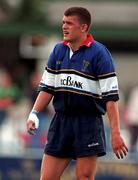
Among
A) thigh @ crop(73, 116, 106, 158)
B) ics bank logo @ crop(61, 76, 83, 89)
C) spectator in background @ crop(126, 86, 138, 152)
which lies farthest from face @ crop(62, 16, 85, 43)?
spectator in background @ crop(126, 86, 138, 152)

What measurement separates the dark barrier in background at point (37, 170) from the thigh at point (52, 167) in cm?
606

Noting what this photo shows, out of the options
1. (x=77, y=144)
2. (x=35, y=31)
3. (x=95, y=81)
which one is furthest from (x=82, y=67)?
(x=35, y=31)

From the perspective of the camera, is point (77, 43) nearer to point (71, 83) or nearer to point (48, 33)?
point (71, 83)

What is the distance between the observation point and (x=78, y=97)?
8.93 meters

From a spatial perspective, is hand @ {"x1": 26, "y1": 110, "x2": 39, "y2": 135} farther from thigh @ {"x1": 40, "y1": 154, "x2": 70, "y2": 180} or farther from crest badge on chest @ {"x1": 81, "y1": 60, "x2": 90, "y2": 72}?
crest badge on chest @ {"x1": 81, "y1": 60, "x2": 90, "y2": 72}

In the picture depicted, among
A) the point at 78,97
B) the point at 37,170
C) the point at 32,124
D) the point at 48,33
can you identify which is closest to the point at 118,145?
the point at 78,97

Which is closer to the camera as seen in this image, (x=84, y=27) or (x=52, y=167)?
(x=84, y=27)

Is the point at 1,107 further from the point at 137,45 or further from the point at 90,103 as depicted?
the point at 137,45

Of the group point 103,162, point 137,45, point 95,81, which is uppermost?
point 137,45

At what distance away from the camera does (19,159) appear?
1535 centimetres

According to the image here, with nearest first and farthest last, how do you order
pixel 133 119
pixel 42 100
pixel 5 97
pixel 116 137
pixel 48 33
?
pixel 116 137
pixel 42 100
pixel 133 119
pixel 5 97
pixel 48 33

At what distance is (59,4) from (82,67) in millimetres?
23391

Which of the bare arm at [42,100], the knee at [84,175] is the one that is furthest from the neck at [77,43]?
the knee at [84,175]

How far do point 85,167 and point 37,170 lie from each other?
6.38 meters
